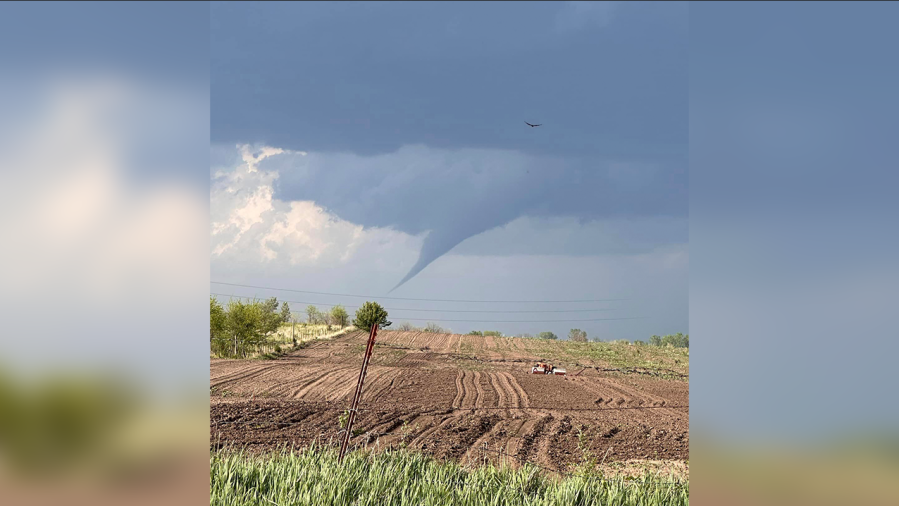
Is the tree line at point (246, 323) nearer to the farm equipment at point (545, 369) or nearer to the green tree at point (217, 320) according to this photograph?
the green tree at point (217, 320)

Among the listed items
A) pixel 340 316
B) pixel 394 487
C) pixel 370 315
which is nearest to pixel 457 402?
pixel 370 315

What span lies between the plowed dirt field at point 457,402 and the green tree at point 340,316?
1.07 m

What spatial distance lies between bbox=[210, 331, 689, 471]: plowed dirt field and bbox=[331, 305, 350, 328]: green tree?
107 cm

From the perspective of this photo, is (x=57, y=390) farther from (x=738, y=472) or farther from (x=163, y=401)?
(x=738, y=472)

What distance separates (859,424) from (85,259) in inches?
64.5

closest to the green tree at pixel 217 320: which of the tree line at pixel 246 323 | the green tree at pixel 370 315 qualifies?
the tree line at pixel 246 323

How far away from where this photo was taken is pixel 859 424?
3.88 feet

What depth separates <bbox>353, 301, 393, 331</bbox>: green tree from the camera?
10.9 meters

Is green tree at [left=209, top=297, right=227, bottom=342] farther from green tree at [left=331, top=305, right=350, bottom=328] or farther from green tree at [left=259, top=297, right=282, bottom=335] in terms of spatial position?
green tree at [left=331, top=305, right=350, bottom=328]

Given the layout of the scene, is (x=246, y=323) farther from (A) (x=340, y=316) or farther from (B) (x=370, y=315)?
(A) (x=340, y=316)

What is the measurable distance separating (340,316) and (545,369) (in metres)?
5.67

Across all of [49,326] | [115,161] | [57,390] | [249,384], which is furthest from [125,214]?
[249,384]

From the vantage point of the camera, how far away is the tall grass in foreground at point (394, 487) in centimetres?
308

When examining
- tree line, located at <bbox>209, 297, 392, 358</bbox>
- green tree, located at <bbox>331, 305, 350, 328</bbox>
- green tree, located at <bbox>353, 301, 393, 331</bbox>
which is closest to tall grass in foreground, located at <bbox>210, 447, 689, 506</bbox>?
green tree, located at <bbox>353, 301, 393, 331</bbox>
